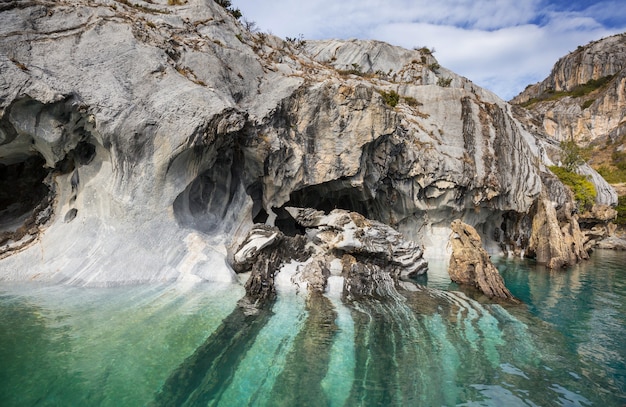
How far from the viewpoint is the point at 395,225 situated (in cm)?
2778

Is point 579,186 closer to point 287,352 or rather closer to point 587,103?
point 287,352

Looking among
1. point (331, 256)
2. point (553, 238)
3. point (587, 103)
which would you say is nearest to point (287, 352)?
point (331, 256)

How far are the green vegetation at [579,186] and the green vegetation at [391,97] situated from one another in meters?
20.8

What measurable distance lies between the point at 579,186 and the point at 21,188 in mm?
46129

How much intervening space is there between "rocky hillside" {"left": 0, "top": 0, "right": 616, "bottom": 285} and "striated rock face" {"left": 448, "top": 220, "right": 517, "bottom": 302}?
6.82 m

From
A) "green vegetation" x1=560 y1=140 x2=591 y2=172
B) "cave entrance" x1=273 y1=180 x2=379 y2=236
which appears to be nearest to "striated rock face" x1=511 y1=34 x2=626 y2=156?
"green vegetation" x1=560 y1=140 x2=591 y2=172

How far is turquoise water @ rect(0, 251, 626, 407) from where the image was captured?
6445 mm

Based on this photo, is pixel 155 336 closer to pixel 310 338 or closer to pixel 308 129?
pixel 310 338

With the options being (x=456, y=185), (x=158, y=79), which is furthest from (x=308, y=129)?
(x=456, y=185)

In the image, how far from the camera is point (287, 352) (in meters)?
8.23

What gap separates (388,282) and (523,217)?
75.0ft

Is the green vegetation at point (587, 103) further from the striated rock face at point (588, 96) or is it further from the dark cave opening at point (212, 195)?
the dark cave opening at point (212, 195)

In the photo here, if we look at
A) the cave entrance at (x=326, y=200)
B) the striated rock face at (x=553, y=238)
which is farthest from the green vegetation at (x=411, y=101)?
the striated rock face at (x=553, y=238)

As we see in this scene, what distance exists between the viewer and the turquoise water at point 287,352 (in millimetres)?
6445
